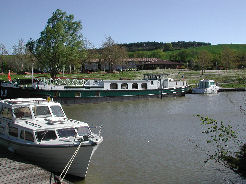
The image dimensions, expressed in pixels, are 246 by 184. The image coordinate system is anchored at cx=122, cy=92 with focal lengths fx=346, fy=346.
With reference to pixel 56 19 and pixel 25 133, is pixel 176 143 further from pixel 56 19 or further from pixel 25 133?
pixel 56 19

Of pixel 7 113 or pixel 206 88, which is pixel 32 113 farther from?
pixel 206 88

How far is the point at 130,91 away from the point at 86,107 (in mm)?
10500

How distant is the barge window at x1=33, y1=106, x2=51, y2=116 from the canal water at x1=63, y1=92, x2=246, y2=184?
4.03 metres

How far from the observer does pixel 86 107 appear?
4900 cm

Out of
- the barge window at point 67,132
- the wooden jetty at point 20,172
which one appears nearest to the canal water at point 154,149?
the wooden jetty at point 20,172

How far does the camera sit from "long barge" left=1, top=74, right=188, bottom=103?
51094 mm

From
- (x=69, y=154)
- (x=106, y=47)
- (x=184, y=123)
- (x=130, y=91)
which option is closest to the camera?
(x=69, y=154)

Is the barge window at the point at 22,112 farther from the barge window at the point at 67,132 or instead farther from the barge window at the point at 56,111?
the barge window at the point at 67,132

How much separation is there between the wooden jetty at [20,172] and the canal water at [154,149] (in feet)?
7.28

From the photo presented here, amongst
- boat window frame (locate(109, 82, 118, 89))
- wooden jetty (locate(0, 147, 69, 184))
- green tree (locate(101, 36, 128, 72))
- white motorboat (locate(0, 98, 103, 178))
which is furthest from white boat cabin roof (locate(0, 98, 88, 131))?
green tree (locate(101, 36, 128, 72))

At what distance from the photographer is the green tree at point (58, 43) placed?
68.0 m

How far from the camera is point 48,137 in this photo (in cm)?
1780

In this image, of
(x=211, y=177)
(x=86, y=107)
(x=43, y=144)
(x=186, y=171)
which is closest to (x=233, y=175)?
(x=211, y=177)

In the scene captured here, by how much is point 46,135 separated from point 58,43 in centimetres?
5222
